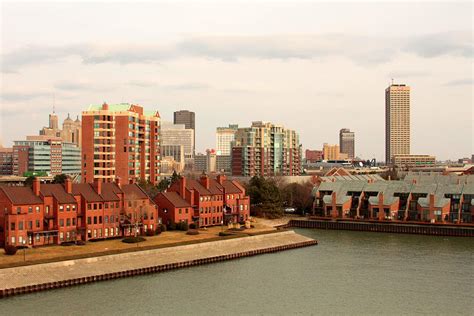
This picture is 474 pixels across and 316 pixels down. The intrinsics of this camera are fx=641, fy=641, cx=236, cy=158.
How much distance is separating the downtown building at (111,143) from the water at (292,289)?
57.0 metres

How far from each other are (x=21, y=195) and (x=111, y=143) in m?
55.3

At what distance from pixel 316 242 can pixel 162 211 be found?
73.2 feet

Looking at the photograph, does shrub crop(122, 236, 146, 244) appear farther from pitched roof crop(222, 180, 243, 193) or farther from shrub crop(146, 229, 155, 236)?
pitched roof crop(222, 180, 243, 193)

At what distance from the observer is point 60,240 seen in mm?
73562

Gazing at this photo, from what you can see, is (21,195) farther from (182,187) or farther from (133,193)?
(182,187)

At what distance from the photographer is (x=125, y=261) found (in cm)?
6644

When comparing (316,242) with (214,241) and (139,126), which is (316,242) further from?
(139,126)

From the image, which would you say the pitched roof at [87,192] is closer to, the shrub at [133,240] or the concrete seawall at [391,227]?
the shrub at [133,240]

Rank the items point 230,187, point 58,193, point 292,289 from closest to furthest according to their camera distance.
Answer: point 292,289 → point 58,193 → point 230,187

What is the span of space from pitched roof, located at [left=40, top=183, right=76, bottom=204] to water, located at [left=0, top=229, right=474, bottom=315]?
17.3 metres

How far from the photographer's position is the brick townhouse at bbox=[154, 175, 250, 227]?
91.1 metres

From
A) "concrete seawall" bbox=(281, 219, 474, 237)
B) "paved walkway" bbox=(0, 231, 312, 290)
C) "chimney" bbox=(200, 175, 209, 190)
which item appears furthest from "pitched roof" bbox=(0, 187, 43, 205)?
"concrete seawall" bbox=(281, 219, 474, 237)

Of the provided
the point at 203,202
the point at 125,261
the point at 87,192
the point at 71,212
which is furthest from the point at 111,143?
the point at 125,261

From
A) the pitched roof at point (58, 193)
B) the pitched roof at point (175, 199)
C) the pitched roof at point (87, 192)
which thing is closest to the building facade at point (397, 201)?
the pitched roof at point (175, 199)
